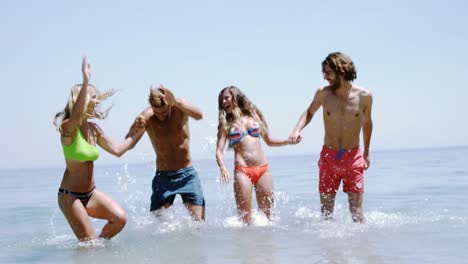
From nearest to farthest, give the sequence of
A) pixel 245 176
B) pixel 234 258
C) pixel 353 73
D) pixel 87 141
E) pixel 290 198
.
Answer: pixel 234 258 → pixel 87 141 → pixel 353 73 → pixel 245 176 → pixel 290 198

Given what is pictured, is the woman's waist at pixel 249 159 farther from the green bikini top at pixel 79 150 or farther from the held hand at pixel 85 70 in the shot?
the held hand at pixel 85 70

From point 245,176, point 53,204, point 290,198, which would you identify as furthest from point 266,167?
point 53,204

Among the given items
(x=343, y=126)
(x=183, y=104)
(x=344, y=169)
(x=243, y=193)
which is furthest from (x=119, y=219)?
(x=343, y=126)

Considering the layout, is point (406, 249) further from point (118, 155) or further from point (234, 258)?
point (118, 155)

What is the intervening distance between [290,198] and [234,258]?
320 inches

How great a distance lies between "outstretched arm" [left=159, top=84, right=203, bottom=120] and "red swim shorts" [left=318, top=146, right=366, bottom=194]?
63.9 inches

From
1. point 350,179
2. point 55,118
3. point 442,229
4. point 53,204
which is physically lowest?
point 53,204

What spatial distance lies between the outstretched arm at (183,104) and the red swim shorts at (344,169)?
162 cm

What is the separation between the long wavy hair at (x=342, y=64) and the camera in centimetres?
636

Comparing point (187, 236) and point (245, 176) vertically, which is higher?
point (245, 176)

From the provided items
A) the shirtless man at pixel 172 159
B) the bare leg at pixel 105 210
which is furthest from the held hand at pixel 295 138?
the bare leg at pixel 105 210

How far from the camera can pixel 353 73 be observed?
644cm

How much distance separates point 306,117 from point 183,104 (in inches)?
62.3

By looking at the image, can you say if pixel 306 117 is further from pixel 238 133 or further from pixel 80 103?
pixel 80 103
